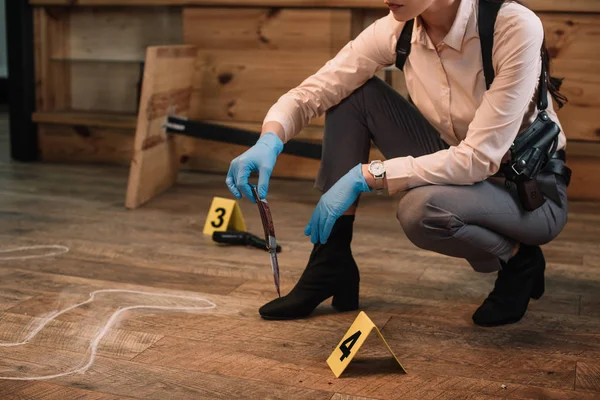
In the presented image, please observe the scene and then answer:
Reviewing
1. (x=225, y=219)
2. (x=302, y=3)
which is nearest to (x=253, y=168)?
(x=225, y=219)

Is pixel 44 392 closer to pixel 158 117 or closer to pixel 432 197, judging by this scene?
pixel 432 197

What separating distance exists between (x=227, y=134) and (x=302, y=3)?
0.67m

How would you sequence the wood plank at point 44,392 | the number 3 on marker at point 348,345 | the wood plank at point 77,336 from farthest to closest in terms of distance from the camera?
the wood plank at point 77,336 → the number 3 on marker at point 348,345 → the wood plank at point 44,392

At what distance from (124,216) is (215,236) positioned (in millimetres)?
482

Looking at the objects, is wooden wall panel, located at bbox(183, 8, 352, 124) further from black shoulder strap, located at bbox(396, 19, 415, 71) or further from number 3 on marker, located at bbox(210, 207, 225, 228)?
black shoulder strap, located at bbox(396, 19, 415, 71)

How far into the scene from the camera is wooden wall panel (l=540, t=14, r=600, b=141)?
3.04m

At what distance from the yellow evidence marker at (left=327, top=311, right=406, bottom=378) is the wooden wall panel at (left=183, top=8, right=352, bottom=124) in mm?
1961

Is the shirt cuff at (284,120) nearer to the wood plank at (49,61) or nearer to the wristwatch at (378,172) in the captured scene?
the wristwatch at (378,172)

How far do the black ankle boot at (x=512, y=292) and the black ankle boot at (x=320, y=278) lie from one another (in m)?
0.31

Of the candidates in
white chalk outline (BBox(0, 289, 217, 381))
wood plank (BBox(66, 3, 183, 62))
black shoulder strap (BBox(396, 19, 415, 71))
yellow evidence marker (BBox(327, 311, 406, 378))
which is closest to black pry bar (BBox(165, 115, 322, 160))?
wood plank (BBox(66, 3, 183, 62))

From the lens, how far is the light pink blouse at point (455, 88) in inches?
60.3

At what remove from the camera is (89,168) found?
3.60 m

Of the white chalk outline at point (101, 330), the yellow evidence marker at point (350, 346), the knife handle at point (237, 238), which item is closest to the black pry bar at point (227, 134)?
the knife handle at point (237, 238)

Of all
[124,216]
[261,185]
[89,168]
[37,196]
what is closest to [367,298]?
[261,185]
